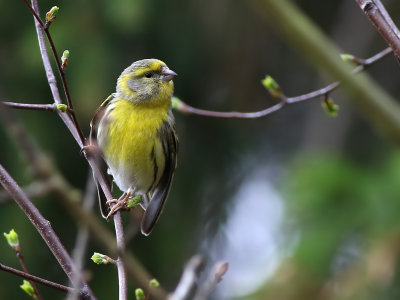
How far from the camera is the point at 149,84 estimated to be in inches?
180

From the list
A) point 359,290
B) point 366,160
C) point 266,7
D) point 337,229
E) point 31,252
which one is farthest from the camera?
point 366,160

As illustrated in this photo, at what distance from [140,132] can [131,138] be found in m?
0.07

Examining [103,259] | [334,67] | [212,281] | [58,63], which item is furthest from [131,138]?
[334,67]

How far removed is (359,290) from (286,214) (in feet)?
3.11

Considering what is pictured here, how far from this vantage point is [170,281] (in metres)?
6.98

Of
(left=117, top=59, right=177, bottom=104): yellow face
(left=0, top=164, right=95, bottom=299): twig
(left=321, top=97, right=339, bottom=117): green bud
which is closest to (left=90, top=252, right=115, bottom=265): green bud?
(left=0, top=164, right=95, bottom=299): twig

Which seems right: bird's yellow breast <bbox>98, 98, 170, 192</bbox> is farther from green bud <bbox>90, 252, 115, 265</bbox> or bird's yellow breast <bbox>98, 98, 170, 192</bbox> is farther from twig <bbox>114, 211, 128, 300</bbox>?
green bud <bbox>90, 252, 115, 265</bbox>

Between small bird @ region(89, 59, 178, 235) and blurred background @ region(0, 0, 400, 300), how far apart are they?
1.73 feet

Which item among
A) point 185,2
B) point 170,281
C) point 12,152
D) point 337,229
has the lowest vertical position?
point 170,281

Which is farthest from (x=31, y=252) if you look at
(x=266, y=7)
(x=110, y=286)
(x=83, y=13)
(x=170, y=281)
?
(x=266, y=7)

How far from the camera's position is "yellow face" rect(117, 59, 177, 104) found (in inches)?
179

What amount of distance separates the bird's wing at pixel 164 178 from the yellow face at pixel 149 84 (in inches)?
7.2

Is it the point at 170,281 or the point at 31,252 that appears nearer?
the point at 31,252

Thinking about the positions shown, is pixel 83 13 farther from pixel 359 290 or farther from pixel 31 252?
pixel 359 290
